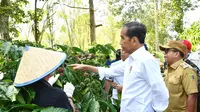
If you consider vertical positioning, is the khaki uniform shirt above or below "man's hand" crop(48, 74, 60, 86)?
below

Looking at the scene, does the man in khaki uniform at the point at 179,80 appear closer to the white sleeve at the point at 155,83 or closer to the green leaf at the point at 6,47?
the white sleeve at the point at 155,83

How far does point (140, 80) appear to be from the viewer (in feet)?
7.25

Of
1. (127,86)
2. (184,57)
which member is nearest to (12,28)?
(184,57)

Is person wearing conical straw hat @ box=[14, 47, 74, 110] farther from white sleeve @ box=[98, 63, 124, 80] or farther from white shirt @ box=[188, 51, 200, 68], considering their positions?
white shirt @ box=[188, 51, 200, 68]

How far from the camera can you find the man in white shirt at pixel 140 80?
7.08 ft

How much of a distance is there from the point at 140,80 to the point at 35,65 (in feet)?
2.58

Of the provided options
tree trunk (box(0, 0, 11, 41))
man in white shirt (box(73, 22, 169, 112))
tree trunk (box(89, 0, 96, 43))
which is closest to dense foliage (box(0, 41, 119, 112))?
man in white shirt (box(73, 22, 169, 112))

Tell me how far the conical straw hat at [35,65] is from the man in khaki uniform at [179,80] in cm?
159

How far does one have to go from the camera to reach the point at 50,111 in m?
1.67

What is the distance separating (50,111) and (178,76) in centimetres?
175

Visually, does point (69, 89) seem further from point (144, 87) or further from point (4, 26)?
point (4, 26)

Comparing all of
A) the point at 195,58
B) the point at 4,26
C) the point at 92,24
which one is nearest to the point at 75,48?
the point at 195,58

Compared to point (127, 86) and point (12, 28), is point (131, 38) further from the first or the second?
point (12, 28)

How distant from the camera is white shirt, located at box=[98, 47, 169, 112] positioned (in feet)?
7.06
